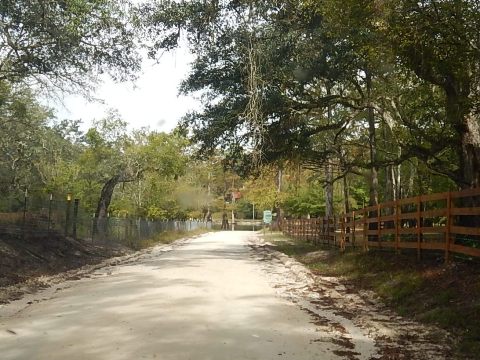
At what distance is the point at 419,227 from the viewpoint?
11195 mm

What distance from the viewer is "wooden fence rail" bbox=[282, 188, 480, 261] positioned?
9.41 metres

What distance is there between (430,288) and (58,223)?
14.3 metres

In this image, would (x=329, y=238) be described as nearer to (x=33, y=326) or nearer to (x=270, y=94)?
(x=270, y=94)

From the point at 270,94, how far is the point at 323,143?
426 inches

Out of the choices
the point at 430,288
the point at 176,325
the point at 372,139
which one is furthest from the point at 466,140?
the point at 372,139

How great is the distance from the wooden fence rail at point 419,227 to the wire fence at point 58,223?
33.7 ft

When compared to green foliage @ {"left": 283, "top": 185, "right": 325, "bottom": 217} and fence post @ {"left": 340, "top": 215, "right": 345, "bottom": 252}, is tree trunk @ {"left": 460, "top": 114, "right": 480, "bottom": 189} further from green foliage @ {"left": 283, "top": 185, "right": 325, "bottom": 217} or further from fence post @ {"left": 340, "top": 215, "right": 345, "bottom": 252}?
green foliage @ {"left": 283, "top": 185, "right": 325, "bottom": 217}

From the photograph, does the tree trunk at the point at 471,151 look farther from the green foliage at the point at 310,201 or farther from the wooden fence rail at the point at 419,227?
the green foliage at the point at 310,201

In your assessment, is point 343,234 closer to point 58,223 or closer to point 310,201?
point 58,223

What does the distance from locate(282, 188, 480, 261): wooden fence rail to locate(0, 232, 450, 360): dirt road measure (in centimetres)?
266

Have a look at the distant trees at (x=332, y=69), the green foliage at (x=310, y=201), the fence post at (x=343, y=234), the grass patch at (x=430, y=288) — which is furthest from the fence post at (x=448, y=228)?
the green foliage at (x=310, y=201)

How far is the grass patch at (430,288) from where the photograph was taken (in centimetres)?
710

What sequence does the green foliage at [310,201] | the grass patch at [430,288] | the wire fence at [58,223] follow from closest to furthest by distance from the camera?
the grass patch at [430,288] < the wire fence at [58,223] < the green foliage at [310,201]

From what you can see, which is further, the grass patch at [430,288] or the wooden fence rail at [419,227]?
the wooden fence rail at [419,227]
